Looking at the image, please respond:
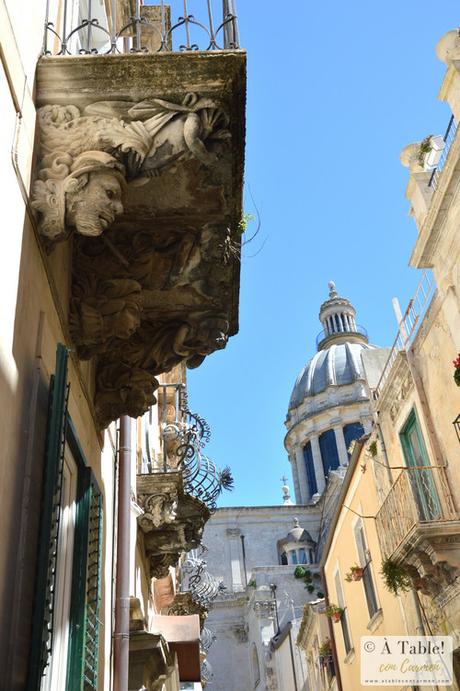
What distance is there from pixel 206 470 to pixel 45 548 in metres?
7.24

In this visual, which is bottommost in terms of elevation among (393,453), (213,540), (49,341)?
(49,341)

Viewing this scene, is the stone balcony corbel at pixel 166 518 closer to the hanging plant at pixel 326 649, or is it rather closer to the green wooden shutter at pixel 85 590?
the green wooden shutter at pixel 85 590

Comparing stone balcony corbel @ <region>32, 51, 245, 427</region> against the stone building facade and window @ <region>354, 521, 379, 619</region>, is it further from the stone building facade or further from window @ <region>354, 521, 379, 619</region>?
window @ <region>354, 521, 379, 619</region>

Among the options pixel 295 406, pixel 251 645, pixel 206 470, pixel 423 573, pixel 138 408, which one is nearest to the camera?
pixel 138 408

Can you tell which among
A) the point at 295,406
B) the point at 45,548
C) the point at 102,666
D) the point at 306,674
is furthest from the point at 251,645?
the point at 45,548

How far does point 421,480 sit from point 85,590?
339 inches

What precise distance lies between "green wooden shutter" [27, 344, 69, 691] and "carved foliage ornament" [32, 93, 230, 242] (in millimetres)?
749

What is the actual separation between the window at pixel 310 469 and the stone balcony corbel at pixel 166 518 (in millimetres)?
49323

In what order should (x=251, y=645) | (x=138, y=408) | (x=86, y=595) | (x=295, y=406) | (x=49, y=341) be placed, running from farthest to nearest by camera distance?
(x=295, y=406)
(x=251, y=645)
(x=138, y=408)
(x=86, y=595)
(x=49, y=341)

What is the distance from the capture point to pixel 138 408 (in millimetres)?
5961

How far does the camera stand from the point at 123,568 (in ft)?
23.3

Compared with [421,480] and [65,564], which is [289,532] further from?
[65,564]

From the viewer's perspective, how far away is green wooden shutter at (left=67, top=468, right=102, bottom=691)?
4497mm

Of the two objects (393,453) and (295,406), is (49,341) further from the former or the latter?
(295,406)
